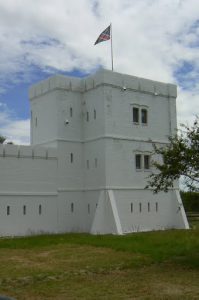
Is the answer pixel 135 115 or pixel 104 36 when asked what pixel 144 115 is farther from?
pixel 104 36

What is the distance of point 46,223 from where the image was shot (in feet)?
96.6

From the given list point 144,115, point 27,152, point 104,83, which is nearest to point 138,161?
point 144,115

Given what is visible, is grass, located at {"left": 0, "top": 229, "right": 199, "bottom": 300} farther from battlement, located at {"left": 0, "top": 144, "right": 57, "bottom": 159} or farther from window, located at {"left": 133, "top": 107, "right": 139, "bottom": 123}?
window, located at {"left": 133, "top": 107, "right": 139, "bottom": 123}

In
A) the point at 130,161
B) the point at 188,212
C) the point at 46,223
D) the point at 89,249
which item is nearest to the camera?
the point at 89,249

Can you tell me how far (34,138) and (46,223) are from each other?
7.37 meters

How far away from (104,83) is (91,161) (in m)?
5.33

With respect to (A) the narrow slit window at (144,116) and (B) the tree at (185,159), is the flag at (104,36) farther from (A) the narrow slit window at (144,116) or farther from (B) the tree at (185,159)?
(B) the tree at (185,159)

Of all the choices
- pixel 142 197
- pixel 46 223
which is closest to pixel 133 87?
pixel 142 197

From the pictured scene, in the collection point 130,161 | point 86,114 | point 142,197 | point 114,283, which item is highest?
point 86,114

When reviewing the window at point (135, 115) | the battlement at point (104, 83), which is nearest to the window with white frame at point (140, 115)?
the window at point (135, 115)

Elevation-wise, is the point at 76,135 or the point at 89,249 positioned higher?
the point at 76,135

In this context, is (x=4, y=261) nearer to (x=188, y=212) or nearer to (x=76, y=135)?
(x=76, y=135)

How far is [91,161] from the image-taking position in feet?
104

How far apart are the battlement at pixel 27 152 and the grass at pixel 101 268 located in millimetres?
6239
